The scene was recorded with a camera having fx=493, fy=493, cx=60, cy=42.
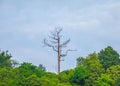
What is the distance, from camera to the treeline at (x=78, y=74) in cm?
4732

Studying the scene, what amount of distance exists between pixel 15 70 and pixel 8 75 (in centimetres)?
110

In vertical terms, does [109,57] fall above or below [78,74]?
above

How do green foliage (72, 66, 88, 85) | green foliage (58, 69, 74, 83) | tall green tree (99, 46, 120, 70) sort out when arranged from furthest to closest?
tall green tree (99, 46, 120, 70), green foliage (72, 66, 88, 85), green foliage (58, 69, 74, 83)

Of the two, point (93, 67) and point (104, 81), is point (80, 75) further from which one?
point (93, 67)

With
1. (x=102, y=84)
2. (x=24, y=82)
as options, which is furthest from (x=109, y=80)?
(x=24, y=82)

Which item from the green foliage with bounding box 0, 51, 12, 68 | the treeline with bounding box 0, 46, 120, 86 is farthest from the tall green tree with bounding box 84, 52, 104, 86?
the green foliage with bounding box 0, 51, 12, 68

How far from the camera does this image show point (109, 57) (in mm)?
57219

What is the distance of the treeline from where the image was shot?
1863 inches

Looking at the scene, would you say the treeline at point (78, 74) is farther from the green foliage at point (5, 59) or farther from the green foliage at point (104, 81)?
the green foliage at point (5, 59)

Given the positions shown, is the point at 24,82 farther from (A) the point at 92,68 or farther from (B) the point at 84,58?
(B) the point at 84,58

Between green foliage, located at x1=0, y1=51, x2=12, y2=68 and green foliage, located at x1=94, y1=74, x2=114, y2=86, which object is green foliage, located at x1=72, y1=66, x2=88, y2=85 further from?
green foliage, located at x1=0, y1=51, x2=12, y2=68

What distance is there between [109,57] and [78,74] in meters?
7.21

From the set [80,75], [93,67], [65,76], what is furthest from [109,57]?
[65,76]

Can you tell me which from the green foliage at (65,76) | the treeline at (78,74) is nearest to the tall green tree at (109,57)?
the treeline at (78,74)
